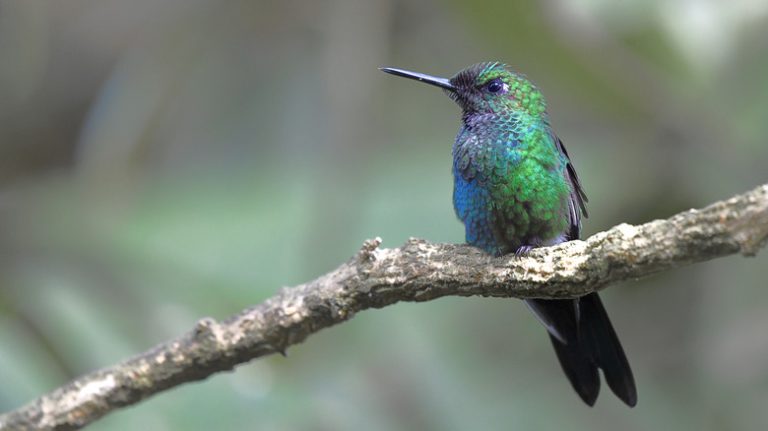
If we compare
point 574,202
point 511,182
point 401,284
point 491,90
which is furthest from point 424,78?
point 401,284

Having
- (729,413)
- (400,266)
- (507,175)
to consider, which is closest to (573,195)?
(507,175)

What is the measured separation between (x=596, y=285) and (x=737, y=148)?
2472mm

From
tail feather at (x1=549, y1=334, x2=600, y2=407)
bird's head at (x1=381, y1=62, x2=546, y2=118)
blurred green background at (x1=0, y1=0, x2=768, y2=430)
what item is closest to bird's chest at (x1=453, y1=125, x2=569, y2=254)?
bird's head at (x1=381, y1=62, x2=546, y2=118)

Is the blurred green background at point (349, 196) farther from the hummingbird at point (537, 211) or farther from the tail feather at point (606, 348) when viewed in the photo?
the tail feather at point (606, 348)

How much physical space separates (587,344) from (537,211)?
0.36 metres

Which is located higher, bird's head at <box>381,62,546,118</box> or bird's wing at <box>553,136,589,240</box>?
bird's head at <box>381,62,546,118</box>

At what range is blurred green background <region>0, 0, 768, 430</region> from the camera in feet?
11.4

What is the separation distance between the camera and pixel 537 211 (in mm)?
2268

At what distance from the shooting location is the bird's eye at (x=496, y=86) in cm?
258

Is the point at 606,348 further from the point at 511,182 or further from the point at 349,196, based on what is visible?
the point at 349,196

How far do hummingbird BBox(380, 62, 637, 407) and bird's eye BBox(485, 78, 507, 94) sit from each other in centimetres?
11

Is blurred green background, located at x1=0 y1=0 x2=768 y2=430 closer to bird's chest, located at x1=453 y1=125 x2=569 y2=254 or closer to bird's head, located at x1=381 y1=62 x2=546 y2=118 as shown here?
bird's head, located at x1=381 y1=62 x2=546 y2=118

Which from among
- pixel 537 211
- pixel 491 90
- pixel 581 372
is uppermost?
pixel 491 90

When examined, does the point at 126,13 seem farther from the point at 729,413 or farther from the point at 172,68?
the point at 729,413
